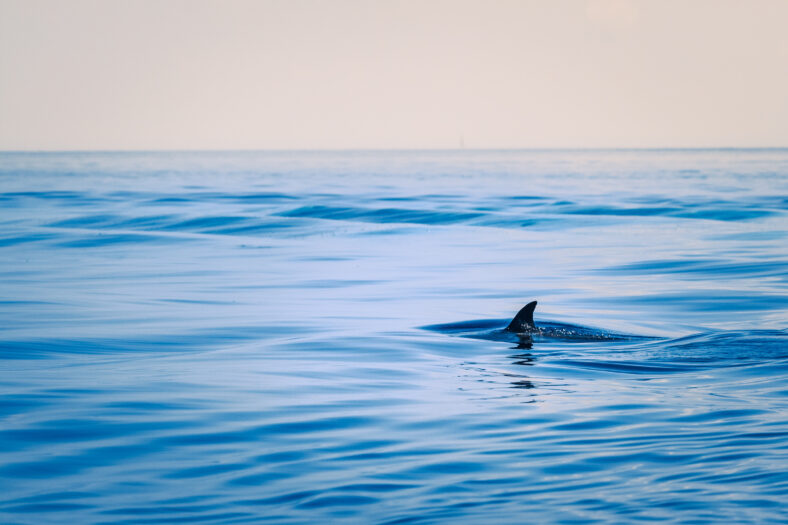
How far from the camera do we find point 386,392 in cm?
1044

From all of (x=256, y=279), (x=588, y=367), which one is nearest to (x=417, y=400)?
(x=588, y=367)

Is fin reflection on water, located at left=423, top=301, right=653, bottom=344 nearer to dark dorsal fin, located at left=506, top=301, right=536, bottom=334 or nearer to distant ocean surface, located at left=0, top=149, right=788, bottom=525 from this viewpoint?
dark dorsal fin, located at left=506, top=301, right=536, bottom=334

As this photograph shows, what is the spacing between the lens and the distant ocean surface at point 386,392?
6.75 m

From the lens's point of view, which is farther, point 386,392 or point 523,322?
point 523,322

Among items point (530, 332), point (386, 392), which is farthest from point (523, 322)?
point (386, 392)

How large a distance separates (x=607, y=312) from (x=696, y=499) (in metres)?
10.6

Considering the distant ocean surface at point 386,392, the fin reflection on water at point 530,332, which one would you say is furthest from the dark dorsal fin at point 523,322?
the distant ocean surface at point 386,392

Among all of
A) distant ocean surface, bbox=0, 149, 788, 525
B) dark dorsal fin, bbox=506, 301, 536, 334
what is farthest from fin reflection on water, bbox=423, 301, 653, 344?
distant ocean surface, bbox=0, 149, 788, 525

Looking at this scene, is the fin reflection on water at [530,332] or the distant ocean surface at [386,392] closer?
the distant ocean surface at [386,392]

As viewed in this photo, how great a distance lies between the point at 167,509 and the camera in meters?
6.56

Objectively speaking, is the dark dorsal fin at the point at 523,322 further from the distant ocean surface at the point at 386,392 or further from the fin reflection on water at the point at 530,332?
the distant ocean surface at the point at 386,392

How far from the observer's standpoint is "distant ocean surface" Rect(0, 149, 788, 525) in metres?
6.75

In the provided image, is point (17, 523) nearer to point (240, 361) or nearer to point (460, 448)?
point (460, 448)

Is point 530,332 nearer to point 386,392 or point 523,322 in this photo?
point 523,322
